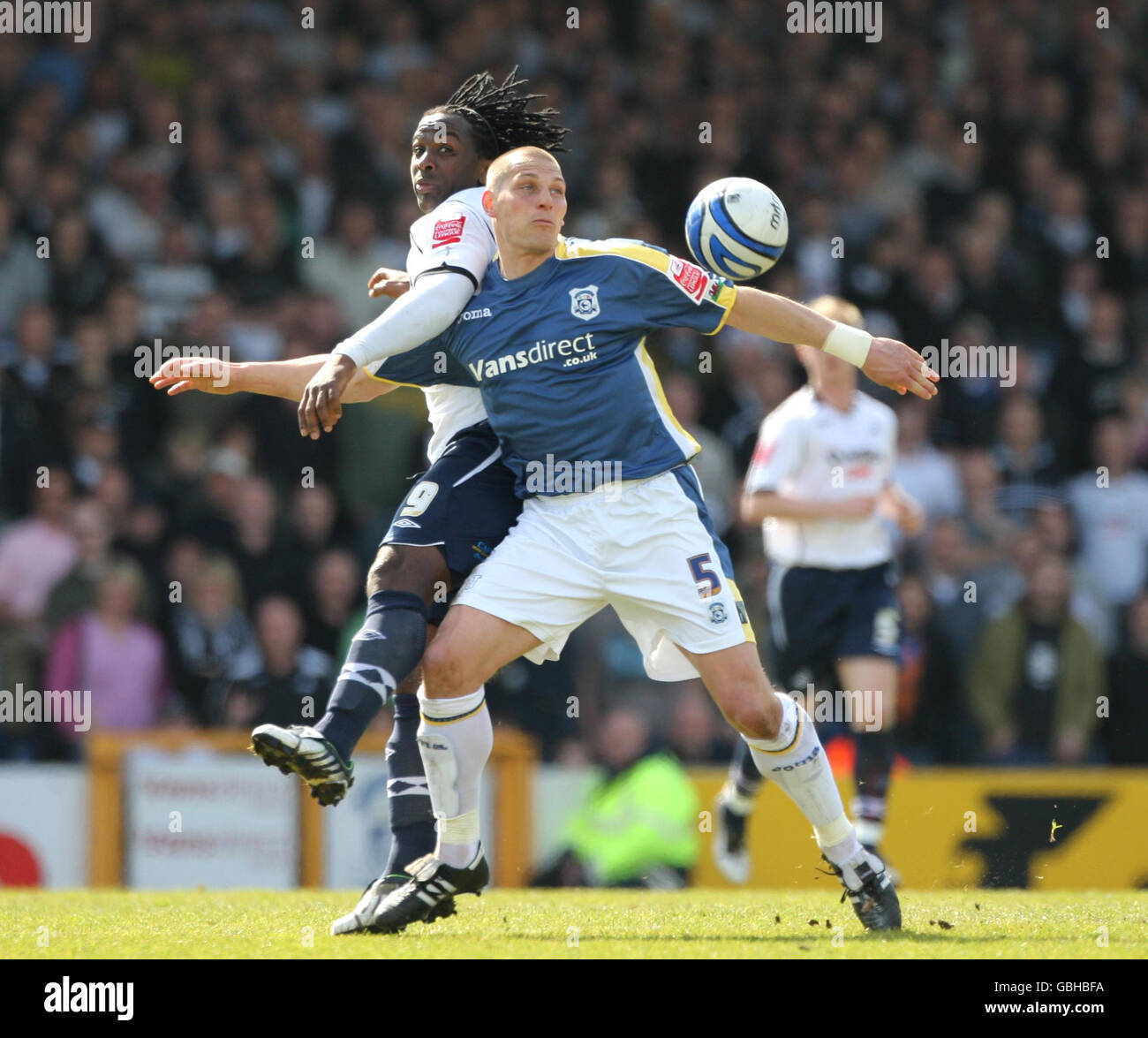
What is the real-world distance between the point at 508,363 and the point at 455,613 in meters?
0.84

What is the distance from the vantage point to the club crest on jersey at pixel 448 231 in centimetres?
606

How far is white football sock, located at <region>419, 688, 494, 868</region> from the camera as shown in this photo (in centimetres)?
589

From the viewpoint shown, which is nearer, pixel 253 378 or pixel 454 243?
pixel 454 243

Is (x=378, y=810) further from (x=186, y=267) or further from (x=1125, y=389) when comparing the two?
(x=1125, y=389)

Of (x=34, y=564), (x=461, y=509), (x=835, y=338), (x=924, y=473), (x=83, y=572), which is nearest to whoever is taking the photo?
(x=835, y=338)

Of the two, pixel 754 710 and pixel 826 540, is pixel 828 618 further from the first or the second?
pixel 754 710

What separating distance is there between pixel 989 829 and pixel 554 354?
5.46 m

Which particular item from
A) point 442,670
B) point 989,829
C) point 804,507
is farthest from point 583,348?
point 989,829

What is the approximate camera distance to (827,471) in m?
8.98

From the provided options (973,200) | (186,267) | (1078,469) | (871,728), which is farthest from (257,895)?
(973,200)

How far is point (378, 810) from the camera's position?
9.97 m

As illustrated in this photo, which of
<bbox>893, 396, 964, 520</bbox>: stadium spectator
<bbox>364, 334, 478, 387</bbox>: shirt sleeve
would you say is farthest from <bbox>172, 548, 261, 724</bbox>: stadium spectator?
<bbox>364, 334, 478, 387</bbox>: shirt sleeve

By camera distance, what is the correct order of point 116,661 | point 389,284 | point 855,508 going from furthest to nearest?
point 116,661 → point 855,508 → point 389,284

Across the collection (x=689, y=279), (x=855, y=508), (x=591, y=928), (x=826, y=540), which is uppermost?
(x=689, y=279)
